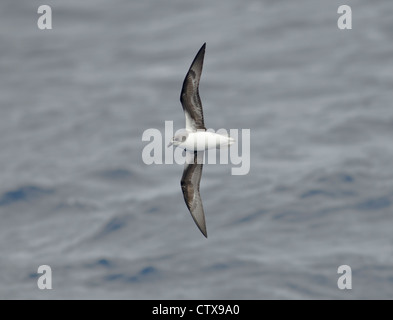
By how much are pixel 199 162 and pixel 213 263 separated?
62.4ft

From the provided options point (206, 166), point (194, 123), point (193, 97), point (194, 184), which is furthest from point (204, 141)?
point (206, 166)

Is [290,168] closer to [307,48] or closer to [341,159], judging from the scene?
[341,159]

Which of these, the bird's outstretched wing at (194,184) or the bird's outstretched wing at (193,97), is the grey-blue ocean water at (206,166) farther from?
the bird's outstretched wing at (193,97)

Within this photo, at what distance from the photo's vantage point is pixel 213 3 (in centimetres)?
6419

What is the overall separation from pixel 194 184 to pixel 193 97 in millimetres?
2183

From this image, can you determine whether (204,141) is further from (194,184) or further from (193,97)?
(194,184)

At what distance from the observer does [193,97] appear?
63.6 feet

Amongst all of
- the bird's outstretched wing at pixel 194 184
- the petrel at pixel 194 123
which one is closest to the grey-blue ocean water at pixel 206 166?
the bird's outstretched wing at pixel 194 184

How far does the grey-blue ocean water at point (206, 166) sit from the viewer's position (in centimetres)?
3884

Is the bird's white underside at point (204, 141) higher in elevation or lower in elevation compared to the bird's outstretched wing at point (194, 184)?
higher

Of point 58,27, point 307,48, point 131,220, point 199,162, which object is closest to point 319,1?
point 307,48

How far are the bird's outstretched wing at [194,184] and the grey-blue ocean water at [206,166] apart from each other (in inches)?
638

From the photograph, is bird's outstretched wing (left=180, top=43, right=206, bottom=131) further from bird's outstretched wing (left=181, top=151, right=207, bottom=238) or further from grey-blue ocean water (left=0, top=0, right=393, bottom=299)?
grey-blue ocean water (left=0, top=0, right=393, bottom=299)

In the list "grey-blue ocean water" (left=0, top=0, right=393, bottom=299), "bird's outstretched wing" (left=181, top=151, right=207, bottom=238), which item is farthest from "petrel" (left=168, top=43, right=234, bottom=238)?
"grey-blue ocean water" (left=0, top=0, right=393, bottom=299)
